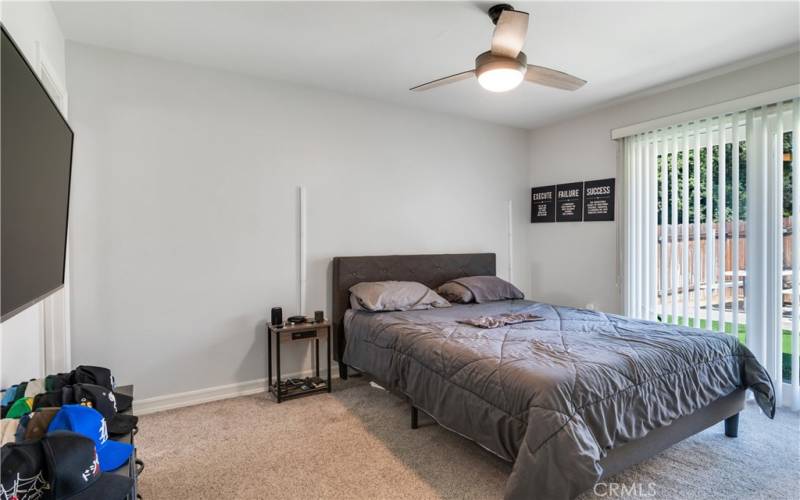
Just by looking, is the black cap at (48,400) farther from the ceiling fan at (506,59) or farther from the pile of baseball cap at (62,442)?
the ceiling fan at (506,59)

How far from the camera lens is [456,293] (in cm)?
384

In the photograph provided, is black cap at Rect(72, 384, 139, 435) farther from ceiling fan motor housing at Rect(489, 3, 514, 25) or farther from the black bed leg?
the black bed leg

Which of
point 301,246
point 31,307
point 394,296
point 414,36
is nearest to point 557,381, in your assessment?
point 394,296

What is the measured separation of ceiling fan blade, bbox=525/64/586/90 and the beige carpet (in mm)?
2260

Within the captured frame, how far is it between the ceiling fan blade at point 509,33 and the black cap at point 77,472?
2258 mm

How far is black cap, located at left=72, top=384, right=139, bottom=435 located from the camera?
1.33 metres

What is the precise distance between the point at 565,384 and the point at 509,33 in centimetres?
175

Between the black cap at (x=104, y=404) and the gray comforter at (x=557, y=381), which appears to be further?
the gray comforter at (x=557, y=381)

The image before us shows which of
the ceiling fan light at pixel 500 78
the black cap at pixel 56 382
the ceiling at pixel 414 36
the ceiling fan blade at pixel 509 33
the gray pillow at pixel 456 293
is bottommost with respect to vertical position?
the black cap at pixel 56 382

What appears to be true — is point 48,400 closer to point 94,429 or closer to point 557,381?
point 94,429

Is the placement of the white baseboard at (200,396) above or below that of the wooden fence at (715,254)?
below

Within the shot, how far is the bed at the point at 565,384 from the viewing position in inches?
63.9

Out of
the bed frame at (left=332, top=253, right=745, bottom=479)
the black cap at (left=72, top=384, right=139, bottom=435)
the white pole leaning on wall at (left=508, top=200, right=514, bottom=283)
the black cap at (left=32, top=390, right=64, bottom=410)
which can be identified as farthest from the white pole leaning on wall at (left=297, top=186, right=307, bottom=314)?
the white pole leaning on wall at (left=508, top=200, right=514, bottom=283)

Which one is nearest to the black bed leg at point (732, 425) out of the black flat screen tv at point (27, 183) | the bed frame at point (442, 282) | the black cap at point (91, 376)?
the bed frame at point (442, 282)
